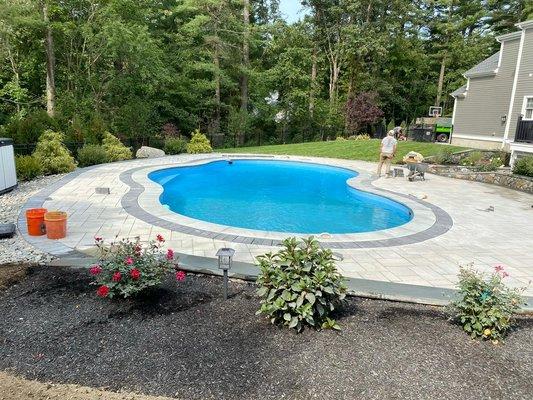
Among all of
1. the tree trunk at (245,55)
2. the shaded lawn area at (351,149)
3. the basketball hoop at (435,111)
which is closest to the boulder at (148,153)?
the shaded lawn area at (351,149)

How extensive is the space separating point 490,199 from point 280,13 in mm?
A: 25038

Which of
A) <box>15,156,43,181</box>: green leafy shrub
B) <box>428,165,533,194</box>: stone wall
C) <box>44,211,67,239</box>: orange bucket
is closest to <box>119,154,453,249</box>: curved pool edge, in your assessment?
<box>44,211,67,239</box>: orange bucket

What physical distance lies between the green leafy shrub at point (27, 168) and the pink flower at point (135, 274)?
8808 millimetres

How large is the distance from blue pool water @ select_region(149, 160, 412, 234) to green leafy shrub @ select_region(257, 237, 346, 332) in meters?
4.03

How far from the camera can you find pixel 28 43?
1844 cm

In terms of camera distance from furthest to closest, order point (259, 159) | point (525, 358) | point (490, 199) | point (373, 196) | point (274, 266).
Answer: point (259, 159) → point (373, 196) → point (490, 199) → point (274, 266) → point (525, 358)

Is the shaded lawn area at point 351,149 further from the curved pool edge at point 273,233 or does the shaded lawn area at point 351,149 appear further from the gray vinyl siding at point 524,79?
the curved pool edge at point 273,233

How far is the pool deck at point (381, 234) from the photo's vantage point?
5.17m

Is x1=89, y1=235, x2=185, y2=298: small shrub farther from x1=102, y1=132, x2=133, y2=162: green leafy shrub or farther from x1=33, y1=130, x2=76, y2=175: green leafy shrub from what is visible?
x1=102, y1=132, x2=133, y2=162: green leafy shrub

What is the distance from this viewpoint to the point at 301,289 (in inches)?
136

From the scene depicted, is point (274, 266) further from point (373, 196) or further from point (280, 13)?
point (280, 13)

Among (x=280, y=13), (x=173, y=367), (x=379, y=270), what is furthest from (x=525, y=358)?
(x=280, y=13)

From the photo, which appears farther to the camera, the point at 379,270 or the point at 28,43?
the point at 28,43

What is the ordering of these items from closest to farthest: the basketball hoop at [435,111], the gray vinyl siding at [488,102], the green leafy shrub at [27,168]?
the green leafy shrub at [27,168] < the gray vinyl siding at [488,102] < the basketball hoop at [435,111]
